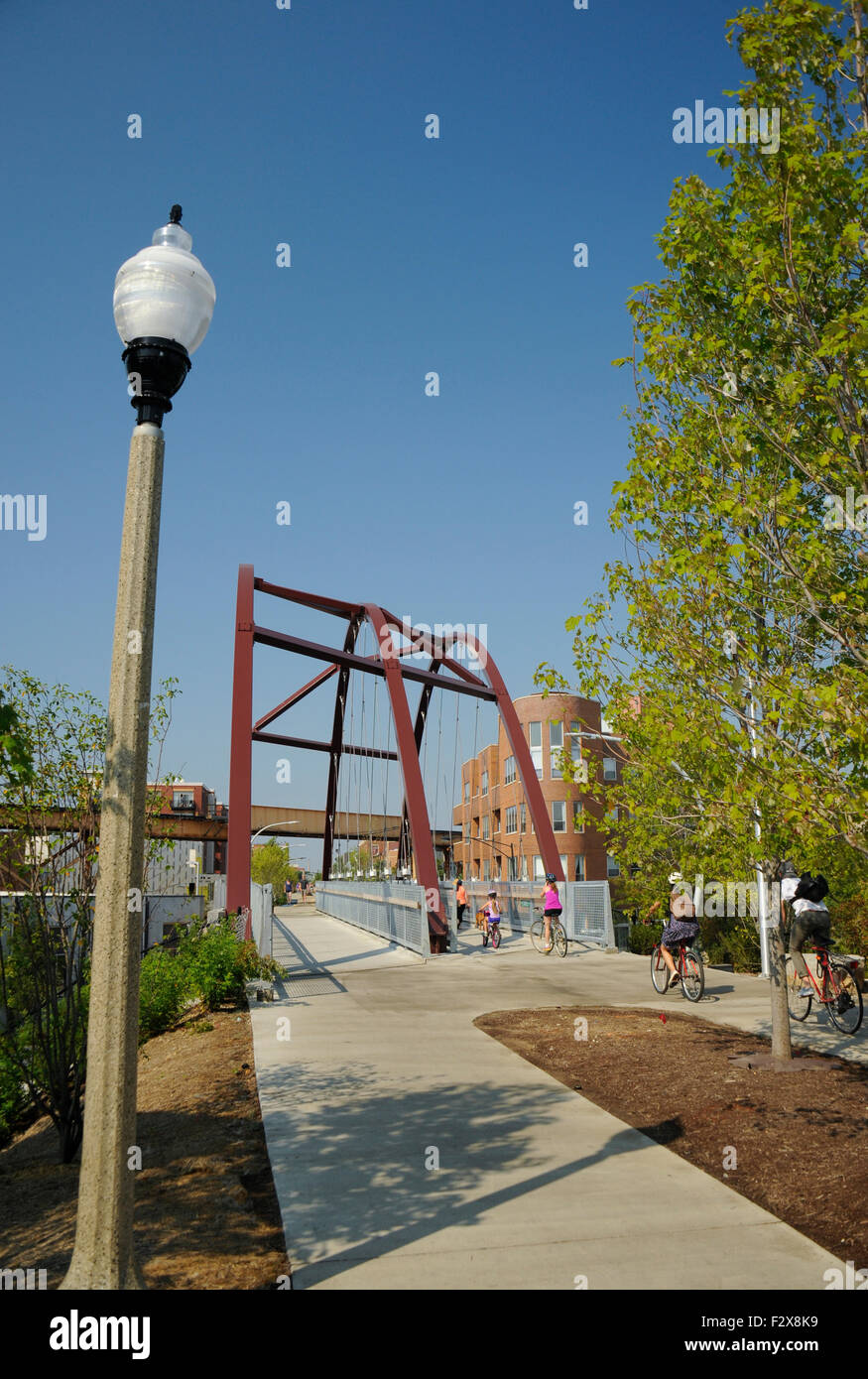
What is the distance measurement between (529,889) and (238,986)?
1407 cm

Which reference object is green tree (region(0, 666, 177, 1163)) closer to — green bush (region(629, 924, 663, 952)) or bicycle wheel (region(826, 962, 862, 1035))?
bicycle wheel (region(826, 962, 862, 1035))

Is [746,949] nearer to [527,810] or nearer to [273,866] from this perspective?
[527,810]

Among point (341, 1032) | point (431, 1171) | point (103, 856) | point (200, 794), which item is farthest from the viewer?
point (200, 794)

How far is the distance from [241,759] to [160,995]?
1190 centimetres

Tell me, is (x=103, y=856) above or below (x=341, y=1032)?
above

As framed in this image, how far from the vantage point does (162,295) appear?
3.47 meters

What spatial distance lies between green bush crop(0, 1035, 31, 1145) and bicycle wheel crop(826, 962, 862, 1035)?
7.96 metres

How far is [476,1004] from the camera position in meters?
11.7

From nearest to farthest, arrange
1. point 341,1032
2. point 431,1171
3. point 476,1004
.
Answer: point 431,1171 < point 341,1032 < point 476,1004

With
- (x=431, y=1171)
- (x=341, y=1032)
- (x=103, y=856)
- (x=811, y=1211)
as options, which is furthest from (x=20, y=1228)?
(x=341, y=1032)


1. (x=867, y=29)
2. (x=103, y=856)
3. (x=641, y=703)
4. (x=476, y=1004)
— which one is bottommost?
(x=476, y=1004)

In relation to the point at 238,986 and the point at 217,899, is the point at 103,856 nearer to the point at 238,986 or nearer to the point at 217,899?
the point at 238,986

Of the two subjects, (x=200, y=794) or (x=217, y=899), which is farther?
(x=200, y=794)

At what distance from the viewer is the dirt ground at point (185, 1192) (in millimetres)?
4004
